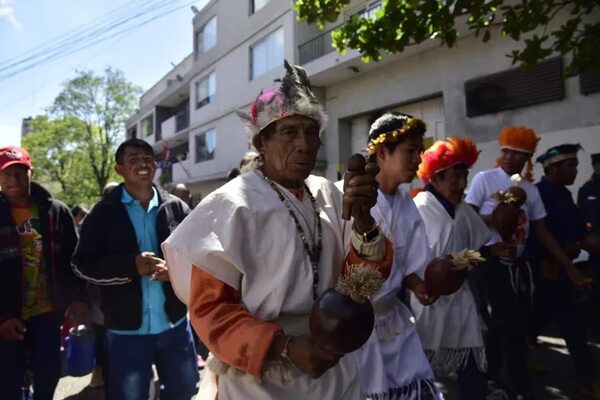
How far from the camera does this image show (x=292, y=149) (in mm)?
1738

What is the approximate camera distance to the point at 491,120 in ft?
31.7

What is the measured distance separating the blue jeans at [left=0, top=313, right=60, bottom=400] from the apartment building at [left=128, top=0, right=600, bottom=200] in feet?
26.4

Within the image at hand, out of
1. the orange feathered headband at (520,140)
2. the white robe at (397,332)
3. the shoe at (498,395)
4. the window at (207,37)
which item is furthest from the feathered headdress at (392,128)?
the window at (207,37)

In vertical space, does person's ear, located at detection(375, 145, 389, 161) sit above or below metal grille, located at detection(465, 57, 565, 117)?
below

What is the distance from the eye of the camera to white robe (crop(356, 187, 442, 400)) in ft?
8.05

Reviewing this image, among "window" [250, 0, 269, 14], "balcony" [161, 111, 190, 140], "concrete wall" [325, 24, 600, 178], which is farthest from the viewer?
"balcony" [161, 111, 190, 140]

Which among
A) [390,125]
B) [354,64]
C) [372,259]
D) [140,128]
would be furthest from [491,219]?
[140,128]

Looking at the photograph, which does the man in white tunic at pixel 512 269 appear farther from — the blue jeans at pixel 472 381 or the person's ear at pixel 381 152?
the person's ear at pixel 381 152

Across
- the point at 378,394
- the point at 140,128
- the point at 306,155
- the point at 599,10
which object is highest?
the point at 140,128

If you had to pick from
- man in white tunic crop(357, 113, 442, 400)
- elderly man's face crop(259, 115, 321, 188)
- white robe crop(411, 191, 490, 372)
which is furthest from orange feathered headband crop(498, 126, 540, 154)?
elderly man's face crop(259, 115, 321, 188)

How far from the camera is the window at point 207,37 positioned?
872 inches

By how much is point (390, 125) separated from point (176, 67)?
33524 mm

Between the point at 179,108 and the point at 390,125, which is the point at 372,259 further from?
the point at 179,108

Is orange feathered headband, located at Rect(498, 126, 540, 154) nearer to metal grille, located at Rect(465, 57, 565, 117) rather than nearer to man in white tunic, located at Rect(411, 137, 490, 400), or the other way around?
man in white tunic, located at Rect(411, 137, 490, 400)
